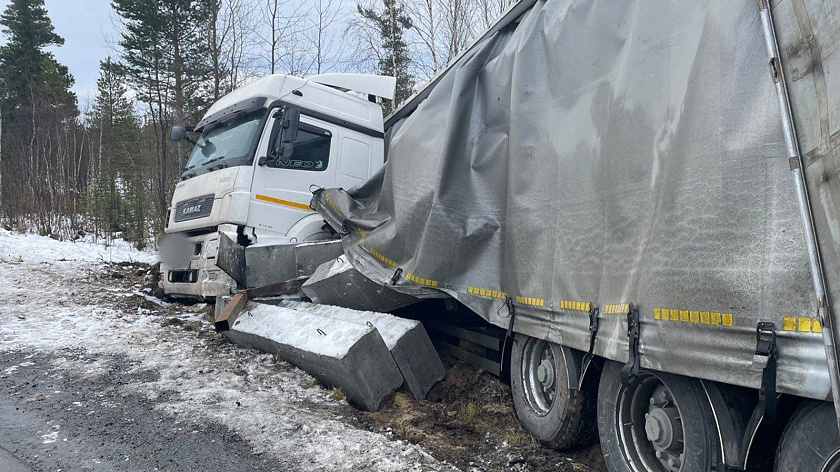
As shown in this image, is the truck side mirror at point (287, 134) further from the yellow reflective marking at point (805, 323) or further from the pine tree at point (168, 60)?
the pine tree at point (168, 60)

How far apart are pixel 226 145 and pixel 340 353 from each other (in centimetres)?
427

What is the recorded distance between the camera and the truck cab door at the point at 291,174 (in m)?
7.14

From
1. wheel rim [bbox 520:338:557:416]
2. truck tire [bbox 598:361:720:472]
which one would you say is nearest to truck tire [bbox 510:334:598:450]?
wheel rim [bbox 520:338:557:416]

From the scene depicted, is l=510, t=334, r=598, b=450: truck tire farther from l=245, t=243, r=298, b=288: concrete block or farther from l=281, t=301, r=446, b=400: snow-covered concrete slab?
l=245, t=243, r=298, b=288: concrete block

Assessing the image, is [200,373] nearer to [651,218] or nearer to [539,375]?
[539,375]

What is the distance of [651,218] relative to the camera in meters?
2.68

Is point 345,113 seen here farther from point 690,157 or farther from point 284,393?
point 690,157

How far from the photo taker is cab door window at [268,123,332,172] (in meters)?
7.40

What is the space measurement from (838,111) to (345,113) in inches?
266

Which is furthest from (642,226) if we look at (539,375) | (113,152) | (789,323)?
(113,152)

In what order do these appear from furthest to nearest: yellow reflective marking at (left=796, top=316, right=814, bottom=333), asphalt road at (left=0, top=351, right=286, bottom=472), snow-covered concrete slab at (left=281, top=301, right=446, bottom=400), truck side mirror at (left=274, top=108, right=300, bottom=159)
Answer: truck side mirror at (left=274, top=108, right=300, bottom=159), snow-covered concrete slab at (left=281, top=301, right=446, bottom=400), asphalt road at (left=0, top=351, right=286, bottom=472), yellow reflective marking at (left=796, top=316, right=814, bottom=333)

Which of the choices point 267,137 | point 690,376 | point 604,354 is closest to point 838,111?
point 690,376

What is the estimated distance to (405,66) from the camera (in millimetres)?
17625

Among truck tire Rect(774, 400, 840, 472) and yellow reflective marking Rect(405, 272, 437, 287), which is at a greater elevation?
yellow reflective marking Rect(405, 272, 437, 287)
